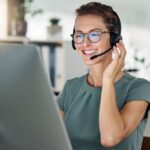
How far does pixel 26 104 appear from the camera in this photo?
2.28 feet

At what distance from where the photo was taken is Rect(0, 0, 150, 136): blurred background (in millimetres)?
3467

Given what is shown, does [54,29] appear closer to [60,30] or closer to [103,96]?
[60,30]

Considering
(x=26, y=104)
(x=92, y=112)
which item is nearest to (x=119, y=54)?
(x=92, y=112)

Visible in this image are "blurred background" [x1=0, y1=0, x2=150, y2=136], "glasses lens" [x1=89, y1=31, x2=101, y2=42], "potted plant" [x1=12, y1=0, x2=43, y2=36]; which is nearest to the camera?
"glasses lens" [x1=89, y1=31, x2=101, y2=42]

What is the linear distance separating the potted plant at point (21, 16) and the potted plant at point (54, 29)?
173 millimetres

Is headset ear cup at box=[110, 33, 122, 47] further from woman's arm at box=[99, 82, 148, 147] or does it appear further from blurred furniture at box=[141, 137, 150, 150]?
blurred furniture at box=[141, 137, 150, 150]

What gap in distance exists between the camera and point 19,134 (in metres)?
0.71

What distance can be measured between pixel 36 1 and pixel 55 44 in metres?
0.49

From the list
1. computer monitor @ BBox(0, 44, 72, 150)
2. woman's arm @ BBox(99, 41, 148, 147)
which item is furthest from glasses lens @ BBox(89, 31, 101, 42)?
computer monitor @ BBox(0, 44, 72, 150)

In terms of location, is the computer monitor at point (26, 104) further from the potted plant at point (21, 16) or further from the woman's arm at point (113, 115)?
the potted plant at point (21, 16)

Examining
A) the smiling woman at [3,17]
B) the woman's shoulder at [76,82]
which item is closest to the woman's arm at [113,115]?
the woman's shoulder at [76,82]

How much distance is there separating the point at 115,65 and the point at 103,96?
0.13 metres

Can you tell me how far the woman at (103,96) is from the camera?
124cm

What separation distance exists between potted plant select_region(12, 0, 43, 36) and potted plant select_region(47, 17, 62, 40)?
0.57 feet
